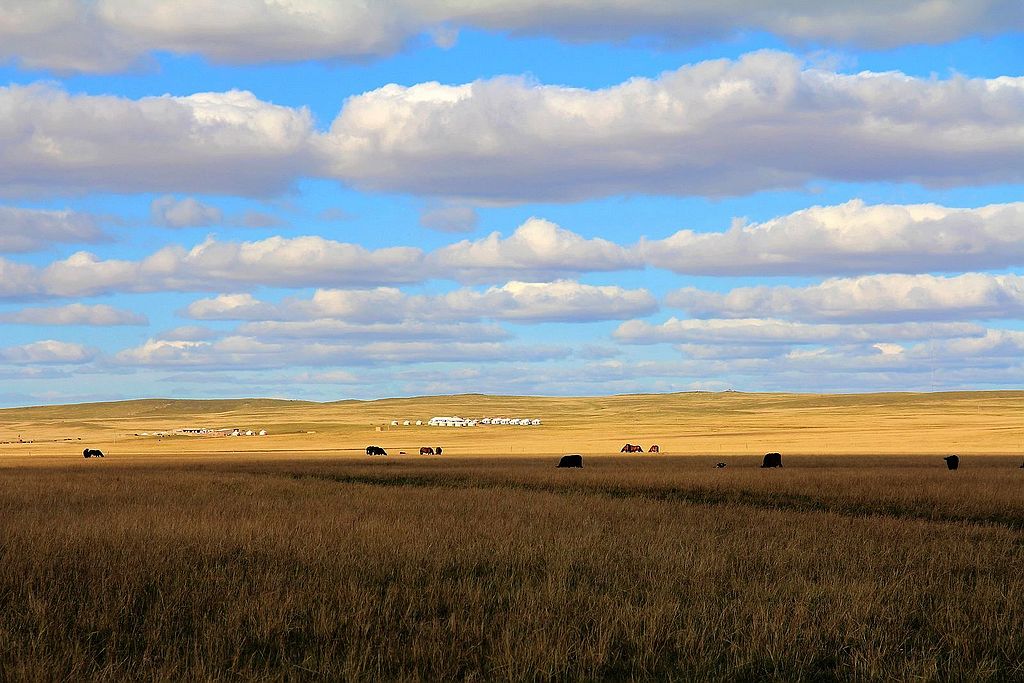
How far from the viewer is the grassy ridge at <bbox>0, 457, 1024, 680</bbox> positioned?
32.8 ft

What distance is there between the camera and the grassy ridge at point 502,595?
9.98m

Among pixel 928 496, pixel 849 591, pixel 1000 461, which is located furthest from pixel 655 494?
pixel 1000 461

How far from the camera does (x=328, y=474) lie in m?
45.8

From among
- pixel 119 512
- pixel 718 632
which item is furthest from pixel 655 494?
pixel 718 632

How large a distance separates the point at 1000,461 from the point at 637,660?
48.1 metres

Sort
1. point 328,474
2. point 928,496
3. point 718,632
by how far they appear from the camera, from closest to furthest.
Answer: point 718,632 → point 928,496 → point 328,474

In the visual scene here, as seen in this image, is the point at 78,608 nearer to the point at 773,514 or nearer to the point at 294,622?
the point at 294,622

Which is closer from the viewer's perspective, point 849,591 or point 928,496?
point 849,591

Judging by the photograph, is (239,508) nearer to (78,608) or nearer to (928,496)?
(78,608)

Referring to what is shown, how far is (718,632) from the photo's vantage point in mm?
11000

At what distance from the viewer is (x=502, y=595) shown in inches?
492

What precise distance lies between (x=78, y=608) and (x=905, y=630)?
9490 millimetres

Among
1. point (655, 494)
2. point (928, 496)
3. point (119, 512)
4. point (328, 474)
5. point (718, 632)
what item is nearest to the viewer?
point (718, 632)

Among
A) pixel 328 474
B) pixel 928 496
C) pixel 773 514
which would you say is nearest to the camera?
pixel 773 514
